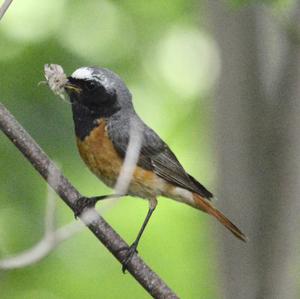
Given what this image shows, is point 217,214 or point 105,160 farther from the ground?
point 105,160

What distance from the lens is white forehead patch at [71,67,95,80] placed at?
5.98 meters

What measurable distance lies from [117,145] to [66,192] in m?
1.65

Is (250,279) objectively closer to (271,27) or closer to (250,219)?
(250,219)

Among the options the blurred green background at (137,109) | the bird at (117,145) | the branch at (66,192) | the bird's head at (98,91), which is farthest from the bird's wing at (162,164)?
the branch at (66,192)

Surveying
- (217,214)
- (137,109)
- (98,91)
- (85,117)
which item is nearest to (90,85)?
(98,91)

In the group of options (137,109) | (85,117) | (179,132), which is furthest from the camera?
(179,132)

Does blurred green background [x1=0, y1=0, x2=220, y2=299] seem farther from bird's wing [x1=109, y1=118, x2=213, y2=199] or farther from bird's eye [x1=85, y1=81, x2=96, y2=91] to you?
bird's eye [x1=85, y1=81, x2=96, y2=91]

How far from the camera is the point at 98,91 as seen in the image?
616 cm

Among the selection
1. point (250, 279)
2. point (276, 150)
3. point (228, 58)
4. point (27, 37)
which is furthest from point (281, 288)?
point (27, 37)

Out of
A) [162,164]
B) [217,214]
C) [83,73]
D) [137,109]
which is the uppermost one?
[83,73]

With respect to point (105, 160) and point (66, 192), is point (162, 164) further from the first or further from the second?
point (66, 192)

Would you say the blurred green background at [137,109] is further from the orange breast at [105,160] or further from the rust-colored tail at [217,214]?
the orange breast at [105,160]

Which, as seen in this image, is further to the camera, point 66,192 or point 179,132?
point 179,132

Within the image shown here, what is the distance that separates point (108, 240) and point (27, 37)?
481 cm
